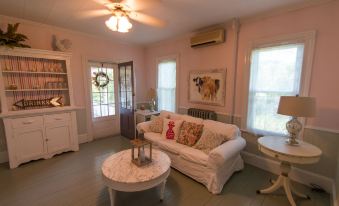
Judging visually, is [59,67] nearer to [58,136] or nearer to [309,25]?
[58,136]

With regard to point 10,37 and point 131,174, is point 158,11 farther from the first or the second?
point 10,37

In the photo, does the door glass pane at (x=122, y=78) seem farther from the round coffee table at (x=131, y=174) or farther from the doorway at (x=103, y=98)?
the round coffee table at (x=131, y=174)

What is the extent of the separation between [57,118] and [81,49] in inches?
64.3

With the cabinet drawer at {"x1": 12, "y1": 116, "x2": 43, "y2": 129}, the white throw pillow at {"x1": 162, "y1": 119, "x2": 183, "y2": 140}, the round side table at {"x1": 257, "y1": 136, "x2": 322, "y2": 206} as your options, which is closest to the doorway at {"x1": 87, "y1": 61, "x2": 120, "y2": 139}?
the cabinet drawer at {"x1": 12, "y1": 116, "x2": 43, "y2": 129}

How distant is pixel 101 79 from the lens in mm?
4219

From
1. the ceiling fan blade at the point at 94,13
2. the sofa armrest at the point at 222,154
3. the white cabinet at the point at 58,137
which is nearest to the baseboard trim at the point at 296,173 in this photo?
the sofa armrest at the point at 222,154

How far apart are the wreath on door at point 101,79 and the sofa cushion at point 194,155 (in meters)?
2.86

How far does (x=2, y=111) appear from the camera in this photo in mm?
2699

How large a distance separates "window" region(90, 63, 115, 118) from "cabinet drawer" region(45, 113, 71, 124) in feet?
2.87

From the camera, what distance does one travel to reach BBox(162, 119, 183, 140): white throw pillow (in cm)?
303

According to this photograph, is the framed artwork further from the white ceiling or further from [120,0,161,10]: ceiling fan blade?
[120,0,161,10]: ceiling fan blade

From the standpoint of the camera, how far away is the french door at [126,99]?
405 cm

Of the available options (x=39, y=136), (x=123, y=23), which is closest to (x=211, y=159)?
(x=123, y=23)

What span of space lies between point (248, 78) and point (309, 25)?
1030 mm
